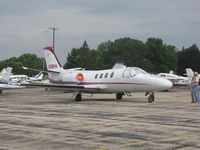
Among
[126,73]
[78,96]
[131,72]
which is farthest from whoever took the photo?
[78,96]

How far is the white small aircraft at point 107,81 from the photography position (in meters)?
21.6

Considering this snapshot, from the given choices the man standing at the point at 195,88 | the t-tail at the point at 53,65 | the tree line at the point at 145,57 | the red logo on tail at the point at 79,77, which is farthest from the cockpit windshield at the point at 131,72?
the tree line at the point at 145,57

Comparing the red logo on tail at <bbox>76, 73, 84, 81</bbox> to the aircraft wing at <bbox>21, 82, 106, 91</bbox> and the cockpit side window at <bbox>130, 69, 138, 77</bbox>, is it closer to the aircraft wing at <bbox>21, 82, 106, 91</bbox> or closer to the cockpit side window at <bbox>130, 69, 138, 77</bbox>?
the aircraft wing at <bbox>21, 82, 106, 91</bbox>

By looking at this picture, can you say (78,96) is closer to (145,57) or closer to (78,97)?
(78,97)

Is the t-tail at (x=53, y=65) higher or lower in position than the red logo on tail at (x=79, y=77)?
higher

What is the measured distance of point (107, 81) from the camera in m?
23.9

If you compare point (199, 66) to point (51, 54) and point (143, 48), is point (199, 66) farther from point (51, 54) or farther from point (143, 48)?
point (51, 54)

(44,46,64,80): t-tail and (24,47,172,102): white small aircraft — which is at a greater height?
(44,46,64,80): t-tail

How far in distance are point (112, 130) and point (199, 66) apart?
99.9m

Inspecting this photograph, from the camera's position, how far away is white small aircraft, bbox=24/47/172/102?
70.8 ft

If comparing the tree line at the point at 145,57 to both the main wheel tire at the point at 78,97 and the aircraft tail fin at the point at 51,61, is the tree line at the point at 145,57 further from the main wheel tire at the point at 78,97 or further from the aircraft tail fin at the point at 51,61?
the main wheel tire at the point at 78,97

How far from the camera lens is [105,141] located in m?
8.17

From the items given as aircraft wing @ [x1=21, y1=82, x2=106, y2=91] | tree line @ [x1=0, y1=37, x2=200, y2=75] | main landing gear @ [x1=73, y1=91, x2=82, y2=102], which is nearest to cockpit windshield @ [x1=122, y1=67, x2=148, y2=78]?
aircraft wing @ [x1=21, y1=82, x2=106, y2=91]

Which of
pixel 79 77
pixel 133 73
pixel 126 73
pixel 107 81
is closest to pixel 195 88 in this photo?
pixel 133 73
